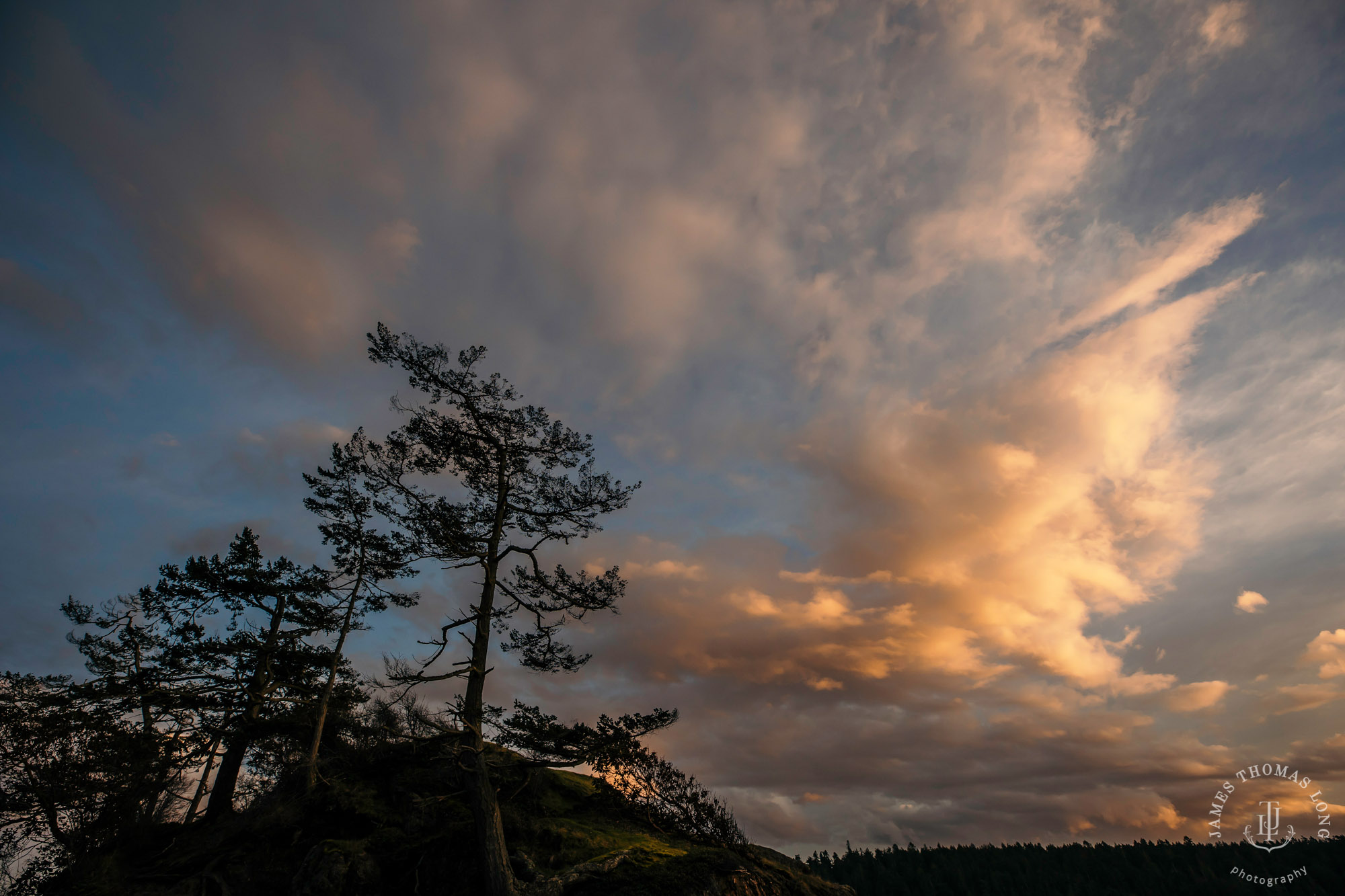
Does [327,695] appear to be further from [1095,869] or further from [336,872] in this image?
[1095,869]

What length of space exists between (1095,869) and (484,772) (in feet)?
545

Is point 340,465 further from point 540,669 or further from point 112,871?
point 112,871

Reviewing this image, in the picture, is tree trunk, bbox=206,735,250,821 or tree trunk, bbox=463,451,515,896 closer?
tree trunk, bbox=463,451,515,896

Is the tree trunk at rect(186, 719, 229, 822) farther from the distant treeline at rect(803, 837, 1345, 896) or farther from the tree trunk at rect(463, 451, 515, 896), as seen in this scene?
the distant treeline at rect(803, 837, 1345, 896)

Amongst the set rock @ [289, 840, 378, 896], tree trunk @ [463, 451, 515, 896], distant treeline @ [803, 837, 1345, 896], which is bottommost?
distant treeline @ [803, 837, 1345, 896]

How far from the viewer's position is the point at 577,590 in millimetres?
17031

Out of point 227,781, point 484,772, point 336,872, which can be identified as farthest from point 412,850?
point 227,781

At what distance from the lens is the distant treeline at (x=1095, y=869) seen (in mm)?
109312

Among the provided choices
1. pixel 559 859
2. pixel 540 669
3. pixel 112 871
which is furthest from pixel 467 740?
pixel 112 871

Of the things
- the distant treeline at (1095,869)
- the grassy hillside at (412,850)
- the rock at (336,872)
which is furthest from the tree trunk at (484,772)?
the distant treeline at (1095,869)

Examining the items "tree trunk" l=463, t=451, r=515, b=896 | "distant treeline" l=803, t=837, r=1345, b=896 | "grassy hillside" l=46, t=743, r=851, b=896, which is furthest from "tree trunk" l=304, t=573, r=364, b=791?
"distant treeline" l=803, t=837, r=1345, b=896

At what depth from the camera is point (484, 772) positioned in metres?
14.2

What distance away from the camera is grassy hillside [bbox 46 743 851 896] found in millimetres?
13250

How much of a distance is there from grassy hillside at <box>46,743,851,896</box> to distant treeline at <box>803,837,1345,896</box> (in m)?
105
